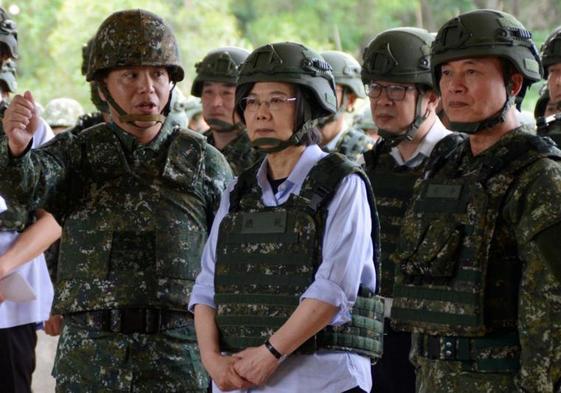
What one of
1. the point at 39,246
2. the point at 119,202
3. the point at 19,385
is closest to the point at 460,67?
the point at 119,202

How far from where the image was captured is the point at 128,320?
528 cm

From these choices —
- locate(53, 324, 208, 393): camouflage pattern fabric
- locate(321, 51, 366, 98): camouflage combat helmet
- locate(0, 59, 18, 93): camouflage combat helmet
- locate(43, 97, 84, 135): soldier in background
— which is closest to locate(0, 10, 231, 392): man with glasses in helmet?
locate(53, 324, 208, 393): camouflage pattern fabric

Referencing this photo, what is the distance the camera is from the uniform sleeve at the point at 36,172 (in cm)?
504

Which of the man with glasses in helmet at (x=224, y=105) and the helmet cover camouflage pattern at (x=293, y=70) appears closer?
the helmet cover camouflage pattern at (x=293, y=70)

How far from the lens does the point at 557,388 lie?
4270 millimetres

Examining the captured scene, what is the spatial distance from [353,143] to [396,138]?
1.78m

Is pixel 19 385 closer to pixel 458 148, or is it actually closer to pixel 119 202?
pixel 119 202

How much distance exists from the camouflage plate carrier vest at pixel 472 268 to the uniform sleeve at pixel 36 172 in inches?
60.1

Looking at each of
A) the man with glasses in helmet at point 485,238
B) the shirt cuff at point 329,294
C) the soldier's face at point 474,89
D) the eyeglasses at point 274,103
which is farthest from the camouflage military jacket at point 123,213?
the soldier's face at point 474,89

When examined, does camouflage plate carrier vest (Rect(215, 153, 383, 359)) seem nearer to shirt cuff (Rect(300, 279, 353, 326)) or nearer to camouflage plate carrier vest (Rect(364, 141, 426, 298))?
shirt cuff (Rect(300, 279, 353, 326))

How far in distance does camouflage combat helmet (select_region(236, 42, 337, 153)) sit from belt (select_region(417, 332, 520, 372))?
0.99 meters

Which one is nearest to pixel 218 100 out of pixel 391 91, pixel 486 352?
pixel 391 91

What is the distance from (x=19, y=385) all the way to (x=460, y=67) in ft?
9.59

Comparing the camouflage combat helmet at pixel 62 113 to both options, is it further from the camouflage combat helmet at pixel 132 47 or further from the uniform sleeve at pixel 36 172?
the uniform sleeve at pixel 36 172
